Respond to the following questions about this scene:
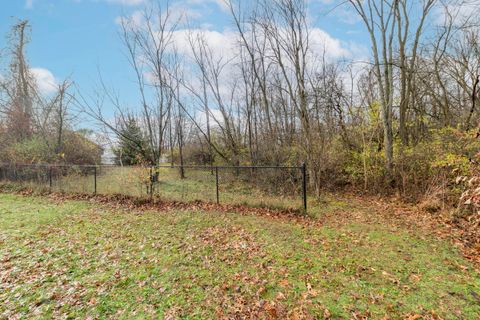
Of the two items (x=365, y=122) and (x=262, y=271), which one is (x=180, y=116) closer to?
(x=365, y=122)

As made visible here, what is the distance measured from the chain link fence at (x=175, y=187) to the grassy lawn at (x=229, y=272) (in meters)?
1.94

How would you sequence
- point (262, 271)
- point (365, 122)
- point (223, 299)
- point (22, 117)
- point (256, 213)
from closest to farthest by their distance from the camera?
1. point (223, 299)
2. point (262, 271)
3. point (256, 213)
4. point (365, 122)
5. point (22, 117)

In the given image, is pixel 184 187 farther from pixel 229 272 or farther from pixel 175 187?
pixel 229 272

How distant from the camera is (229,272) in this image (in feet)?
11.1

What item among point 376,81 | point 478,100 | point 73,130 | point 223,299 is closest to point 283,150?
point 376,81

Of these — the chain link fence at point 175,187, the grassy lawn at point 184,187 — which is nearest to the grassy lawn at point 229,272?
the grassy lawn at point 184,187

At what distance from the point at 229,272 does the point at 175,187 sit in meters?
6.23

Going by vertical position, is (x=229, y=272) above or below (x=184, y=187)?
below

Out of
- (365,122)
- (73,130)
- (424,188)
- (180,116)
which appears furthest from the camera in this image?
(180,116)

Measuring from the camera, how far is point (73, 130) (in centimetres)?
1481

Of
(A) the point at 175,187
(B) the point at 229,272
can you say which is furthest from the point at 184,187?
(B) the point at 229,272

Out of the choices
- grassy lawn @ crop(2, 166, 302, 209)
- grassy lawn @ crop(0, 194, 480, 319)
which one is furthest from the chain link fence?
grassy lawn @ crop(0, 194, 480, 319)

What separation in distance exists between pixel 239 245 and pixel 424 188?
6949 millimetres

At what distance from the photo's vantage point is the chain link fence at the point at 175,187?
7.46 metres
